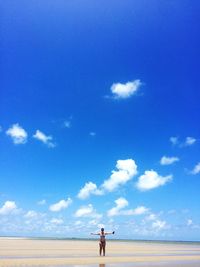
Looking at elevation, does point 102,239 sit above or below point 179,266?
above

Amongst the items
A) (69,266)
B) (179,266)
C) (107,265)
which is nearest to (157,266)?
(179,266)

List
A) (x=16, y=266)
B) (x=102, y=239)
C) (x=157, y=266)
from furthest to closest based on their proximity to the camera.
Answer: (x=102, y=239)
(x=157, y=266)
(x=16, y=266)

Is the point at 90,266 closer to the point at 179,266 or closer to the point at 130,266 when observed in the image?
the point at 130,266

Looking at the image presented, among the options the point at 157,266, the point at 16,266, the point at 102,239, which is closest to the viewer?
the point at 16,266

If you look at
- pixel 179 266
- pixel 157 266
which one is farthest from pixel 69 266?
pixel 179 266

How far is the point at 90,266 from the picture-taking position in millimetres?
24625

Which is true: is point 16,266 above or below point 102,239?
below

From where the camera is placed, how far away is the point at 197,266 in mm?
25906

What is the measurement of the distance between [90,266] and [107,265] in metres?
1.45

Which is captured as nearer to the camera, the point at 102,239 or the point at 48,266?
the point at 48,266

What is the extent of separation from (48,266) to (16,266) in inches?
80.7

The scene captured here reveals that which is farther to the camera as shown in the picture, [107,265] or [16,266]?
[107,265]

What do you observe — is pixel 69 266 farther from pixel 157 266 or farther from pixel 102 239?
pixel 102 239

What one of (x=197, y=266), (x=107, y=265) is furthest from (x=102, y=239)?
(x=197, y=266)
